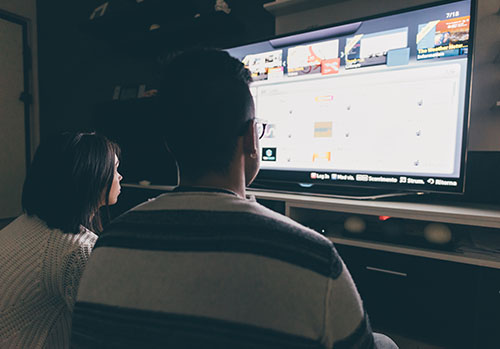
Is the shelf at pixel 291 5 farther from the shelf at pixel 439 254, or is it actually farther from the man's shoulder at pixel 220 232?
the man's shoulder at pixel 220 232

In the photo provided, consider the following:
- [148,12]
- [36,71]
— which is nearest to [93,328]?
[148,12]

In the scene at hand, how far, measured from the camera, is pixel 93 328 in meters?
0.51

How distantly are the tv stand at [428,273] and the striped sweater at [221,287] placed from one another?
84 cm

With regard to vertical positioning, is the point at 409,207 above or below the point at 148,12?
below

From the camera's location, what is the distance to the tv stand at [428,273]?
110 cm

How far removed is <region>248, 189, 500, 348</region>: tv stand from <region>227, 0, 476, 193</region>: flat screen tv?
20 cm

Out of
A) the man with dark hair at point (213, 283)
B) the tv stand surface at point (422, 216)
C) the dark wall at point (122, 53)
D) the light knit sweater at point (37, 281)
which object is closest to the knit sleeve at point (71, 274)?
the light knit sweater at point (37, 281)

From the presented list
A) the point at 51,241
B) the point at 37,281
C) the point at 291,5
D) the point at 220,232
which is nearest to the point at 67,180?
the point at 51,241

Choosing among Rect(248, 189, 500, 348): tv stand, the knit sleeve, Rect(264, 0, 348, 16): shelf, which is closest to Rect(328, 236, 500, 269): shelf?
Rect(248, 189, 500, 348): tv stand

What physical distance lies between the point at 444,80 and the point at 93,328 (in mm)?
1500

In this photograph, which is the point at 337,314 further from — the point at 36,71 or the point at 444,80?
the point at 36,71

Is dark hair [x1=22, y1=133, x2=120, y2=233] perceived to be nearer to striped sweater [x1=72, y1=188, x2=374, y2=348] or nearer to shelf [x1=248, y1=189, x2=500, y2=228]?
striped sweater [x1=72, y1=188, x2=374, y2=348]

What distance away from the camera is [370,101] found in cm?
148

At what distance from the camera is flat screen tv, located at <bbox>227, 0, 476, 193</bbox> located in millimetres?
1304
